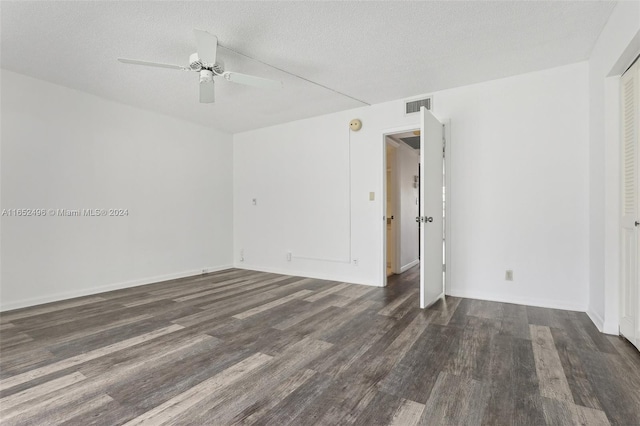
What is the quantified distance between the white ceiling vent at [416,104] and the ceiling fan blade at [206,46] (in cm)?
249

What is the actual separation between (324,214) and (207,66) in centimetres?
273

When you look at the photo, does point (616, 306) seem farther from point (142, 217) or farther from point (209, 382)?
point (142, 217)

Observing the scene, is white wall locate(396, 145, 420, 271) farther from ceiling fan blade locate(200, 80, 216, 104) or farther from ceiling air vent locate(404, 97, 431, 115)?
ceiling fan blade locate(200, 80, 216, 104)

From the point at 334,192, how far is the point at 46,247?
3.66 metres

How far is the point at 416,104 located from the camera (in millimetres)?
4039

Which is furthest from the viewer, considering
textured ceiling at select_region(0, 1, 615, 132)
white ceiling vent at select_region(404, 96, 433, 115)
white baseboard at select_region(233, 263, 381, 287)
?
Result: white baseboard at select_region(233, 263, 381, 287)

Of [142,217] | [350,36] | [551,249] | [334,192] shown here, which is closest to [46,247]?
[142,217]

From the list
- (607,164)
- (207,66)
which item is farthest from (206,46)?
(607,164)

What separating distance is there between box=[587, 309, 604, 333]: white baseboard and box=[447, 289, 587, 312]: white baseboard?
0.55 ft

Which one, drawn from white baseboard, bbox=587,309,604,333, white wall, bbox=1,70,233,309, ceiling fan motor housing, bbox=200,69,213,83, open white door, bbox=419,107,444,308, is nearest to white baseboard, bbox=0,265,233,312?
white wall, bbox=1,70,233,309

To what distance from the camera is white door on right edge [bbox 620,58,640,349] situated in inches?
85.9

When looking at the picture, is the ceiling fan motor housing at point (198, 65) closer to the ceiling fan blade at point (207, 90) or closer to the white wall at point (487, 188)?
the ceiling fan blade at point (207, 90)

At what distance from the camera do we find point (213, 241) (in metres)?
5.59

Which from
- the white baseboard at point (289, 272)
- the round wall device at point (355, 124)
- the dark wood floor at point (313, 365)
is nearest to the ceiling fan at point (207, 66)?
the round wall device at point (355, 124)
